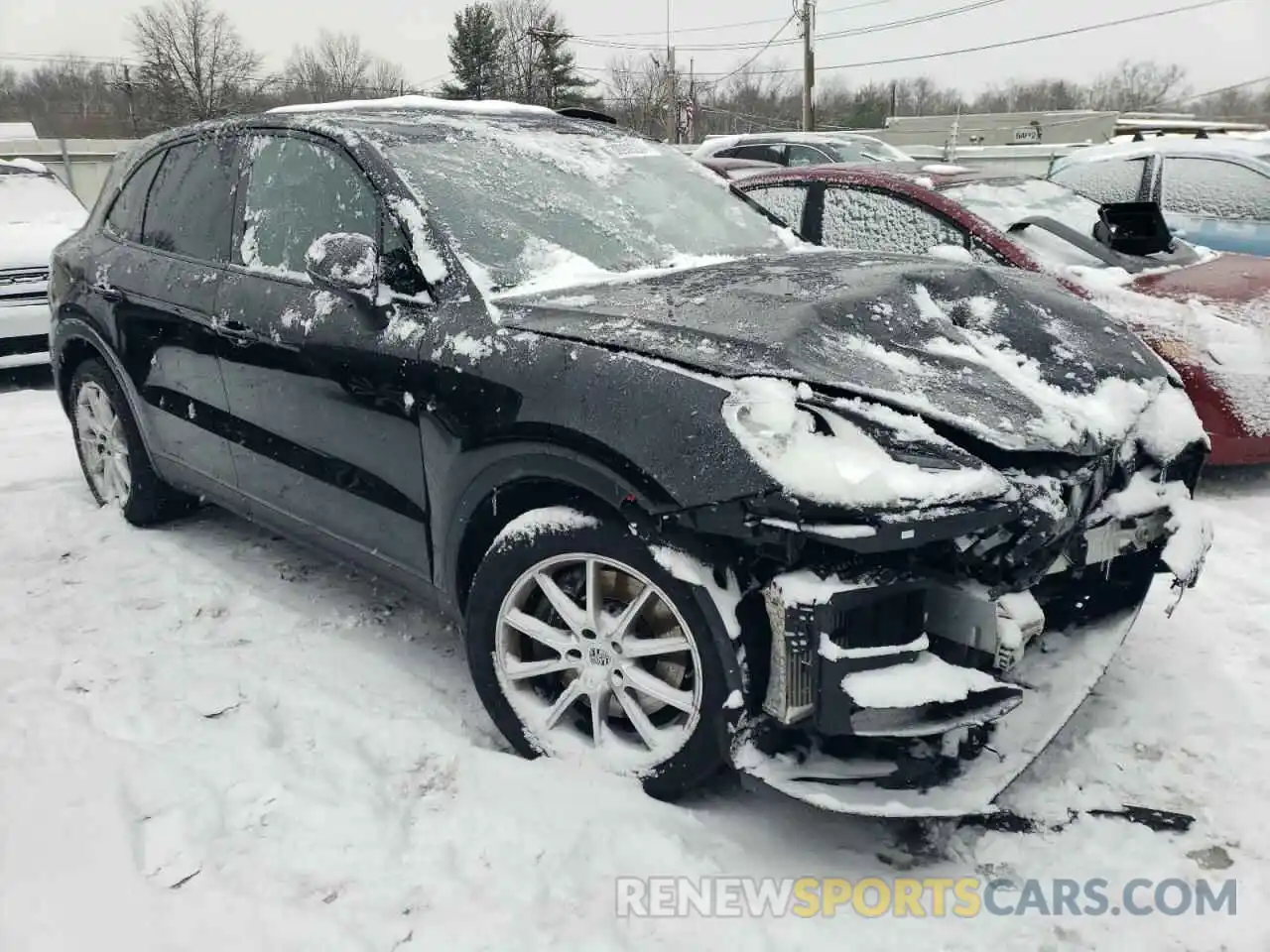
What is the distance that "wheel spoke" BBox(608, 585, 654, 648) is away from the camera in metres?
2.35

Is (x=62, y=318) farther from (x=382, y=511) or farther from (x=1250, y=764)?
(x=1250, y=764)

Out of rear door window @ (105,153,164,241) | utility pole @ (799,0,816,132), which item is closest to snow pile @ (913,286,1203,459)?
rear door window @ (105,153,164,241)

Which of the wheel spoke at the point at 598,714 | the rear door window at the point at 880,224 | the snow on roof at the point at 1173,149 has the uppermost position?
the snow on roof at the point at 1173,149

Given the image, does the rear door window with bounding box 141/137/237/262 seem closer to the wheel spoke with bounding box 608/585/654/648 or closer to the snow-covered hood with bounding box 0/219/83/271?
the wheel spoke with bounding box 608/585/654/648

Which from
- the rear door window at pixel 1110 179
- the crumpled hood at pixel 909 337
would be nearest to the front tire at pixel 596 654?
the crumpled hood at pixel 909 337

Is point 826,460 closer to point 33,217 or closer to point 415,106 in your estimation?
point 415,106

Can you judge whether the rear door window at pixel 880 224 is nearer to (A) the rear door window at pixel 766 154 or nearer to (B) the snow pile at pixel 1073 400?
(B) the snow pile at pixel 1073 400

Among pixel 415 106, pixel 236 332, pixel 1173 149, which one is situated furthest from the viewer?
pixel 1173 149

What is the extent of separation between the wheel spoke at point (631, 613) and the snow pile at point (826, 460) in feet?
1.58

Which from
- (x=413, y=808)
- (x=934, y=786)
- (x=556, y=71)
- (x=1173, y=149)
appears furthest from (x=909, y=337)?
(x=556, y=71)

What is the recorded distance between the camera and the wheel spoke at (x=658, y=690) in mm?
2348

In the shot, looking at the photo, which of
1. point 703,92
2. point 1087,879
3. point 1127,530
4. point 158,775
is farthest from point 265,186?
point 703,92

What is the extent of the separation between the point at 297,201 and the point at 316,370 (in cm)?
67

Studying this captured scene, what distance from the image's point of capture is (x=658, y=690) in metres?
2.39
